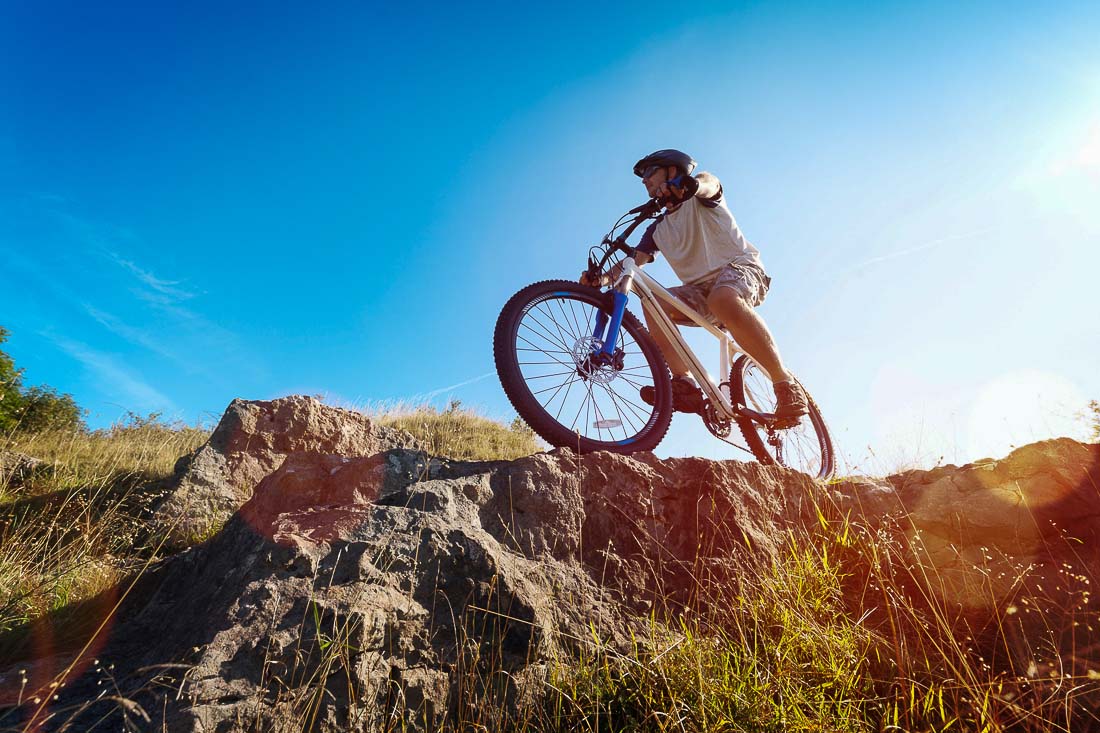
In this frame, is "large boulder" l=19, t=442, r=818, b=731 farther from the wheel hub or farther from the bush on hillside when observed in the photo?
the bush on hillside

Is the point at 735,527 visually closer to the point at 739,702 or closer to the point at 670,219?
the point at 739,702

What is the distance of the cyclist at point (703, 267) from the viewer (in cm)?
418

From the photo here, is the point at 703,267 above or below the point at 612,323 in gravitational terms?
above

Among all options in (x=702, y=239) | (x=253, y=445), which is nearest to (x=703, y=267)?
(x=702, y=239)

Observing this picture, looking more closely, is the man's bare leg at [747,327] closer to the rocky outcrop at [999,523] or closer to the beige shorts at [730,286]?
the beige shorts at [730,286]

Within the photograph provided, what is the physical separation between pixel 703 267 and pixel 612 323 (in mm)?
1109

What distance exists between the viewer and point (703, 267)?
4480 mm

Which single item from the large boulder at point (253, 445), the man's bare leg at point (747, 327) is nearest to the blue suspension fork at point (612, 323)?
the man's bare leg at point (747, 327)

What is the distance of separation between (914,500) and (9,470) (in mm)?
8129

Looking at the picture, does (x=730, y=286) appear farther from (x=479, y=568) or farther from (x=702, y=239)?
(x=479, y=568)

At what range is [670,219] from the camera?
458 centimetres

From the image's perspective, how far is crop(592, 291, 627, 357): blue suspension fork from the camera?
3.79 m

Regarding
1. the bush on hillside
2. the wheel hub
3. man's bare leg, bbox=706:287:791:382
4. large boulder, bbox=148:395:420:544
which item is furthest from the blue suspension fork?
the bush on hillside

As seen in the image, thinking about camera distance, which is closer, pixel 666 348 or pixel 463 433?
pixel 666 348
